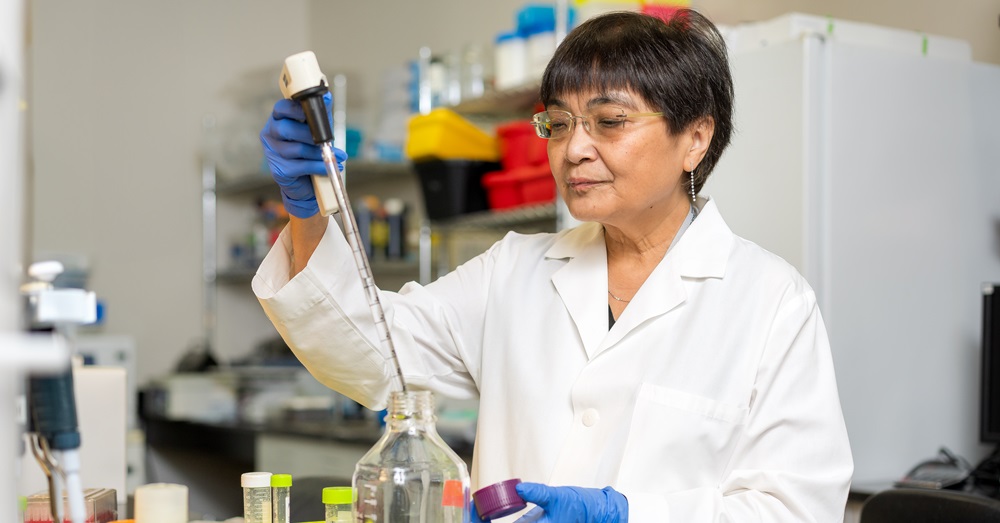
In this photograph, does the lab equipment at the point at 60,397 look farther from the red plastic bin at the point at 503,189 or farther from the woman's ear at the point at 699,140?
the red plastic bin at the point at 503,189

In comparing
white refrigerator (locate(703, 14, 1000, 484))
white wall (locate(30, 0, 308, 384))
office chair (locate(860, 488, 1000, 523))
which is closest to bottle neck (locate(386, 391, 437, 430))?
office chair (locate(860, 488, 1000, 523))

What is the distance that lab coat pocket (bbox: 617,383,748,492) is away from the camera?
1304 millimetres

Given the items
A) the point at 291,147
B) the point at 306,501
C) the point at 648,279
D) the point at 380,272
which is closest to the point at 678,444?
the point at 648,279

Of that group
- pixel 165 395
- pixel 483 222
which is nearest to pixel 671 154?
pixel 483 222

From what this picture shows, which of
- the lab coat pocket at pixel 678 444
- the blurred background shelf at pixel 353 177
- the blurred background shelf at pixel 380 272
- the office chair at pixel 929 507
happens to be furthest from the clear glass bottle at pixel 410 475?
the blurred background shelf at pixel 353 177

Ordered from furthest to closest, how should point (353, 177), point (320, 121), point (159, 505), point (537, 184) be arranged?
point (353, 177), point (537, 184), point (159, 505), point (320, 121)

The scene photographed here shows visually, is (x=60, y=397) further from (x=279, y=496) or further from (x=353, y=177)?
(x=353, y=177)

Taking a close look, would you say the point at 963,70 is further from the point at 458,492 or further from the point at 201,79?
the point at 201,79

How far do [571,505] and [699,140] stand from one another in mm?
659

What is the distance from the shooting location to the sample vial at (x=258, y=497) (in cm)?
112

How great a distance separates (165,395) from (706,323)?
10.8 ft

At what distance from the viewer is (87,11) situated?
4633mm

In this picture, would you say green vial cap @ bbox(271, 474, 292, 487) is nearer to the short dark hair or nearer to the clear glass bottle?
the clear glass bottle

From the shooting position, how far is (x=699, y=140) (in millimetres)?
1492
